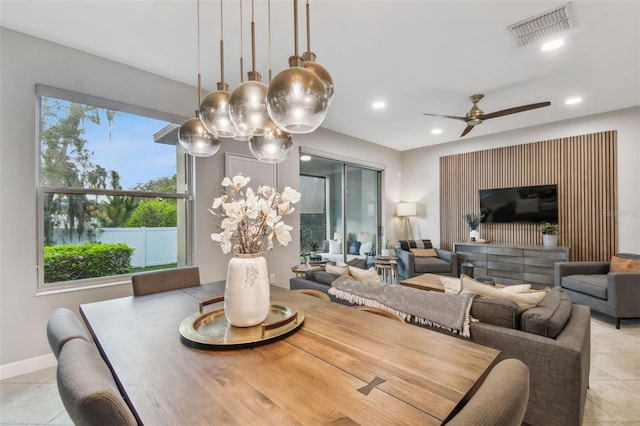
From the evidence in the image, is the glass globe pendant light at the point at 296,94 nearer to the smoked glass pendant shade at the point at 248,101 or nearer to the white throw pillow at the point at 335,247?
the smoked glass pendant shade at the point at 248,101

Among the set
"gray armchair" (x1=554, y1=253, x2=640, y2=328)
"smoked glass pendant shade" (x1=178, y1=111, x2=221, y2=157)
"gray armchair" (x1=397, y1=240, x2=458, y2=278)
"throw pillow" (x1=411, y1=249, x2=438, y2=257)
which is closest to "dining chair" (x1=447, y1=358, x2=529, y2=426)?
"smoked glass pendant shade" (x1=178, y1=111, x2=221, y2=157)

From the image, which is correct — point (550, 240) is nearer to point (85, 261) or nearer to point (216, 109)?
point (216, 109)

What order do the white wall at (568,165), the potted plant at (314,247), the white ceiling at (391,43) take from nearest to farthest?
the white ceiling at (391,43) < the white wall at (568,165) < the potted plant at (314,247)

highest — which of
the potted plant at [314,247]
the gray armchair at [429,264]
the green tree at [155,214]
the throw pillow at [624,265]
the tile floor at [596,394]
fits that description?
the green tree at [155,214]

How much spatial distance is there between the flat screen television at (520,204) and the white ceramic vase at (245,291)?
5.39 meters

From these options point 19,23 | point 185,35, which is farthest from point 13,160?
point 185,35

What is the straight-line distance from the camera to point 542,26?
2.32 meters

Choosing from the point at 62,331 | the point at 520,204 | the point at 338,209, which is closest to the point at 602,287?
the point at 520,204

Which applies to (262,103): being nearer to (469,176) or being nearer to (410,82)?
(410,82)

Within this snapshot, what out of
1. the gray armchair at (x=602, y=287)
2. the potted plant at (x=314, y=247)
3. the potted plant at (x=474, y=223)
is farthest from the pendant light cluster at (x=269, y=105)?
the potted plant at (x=474, y=223)

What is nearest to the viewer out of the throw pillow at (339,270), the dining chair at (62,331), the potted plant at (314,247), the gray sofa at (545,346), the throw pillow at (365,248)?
the dining chair at (62,331)

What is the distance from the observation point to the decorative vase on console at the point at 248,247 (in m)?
1.27

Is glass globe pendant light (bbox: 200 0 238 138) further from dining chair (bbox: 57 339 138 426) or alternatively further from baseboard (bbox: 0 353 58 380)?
baseboard (bbox: 0 353 58 380)

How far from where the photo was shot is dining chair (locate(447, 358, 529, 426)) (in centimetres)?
54
